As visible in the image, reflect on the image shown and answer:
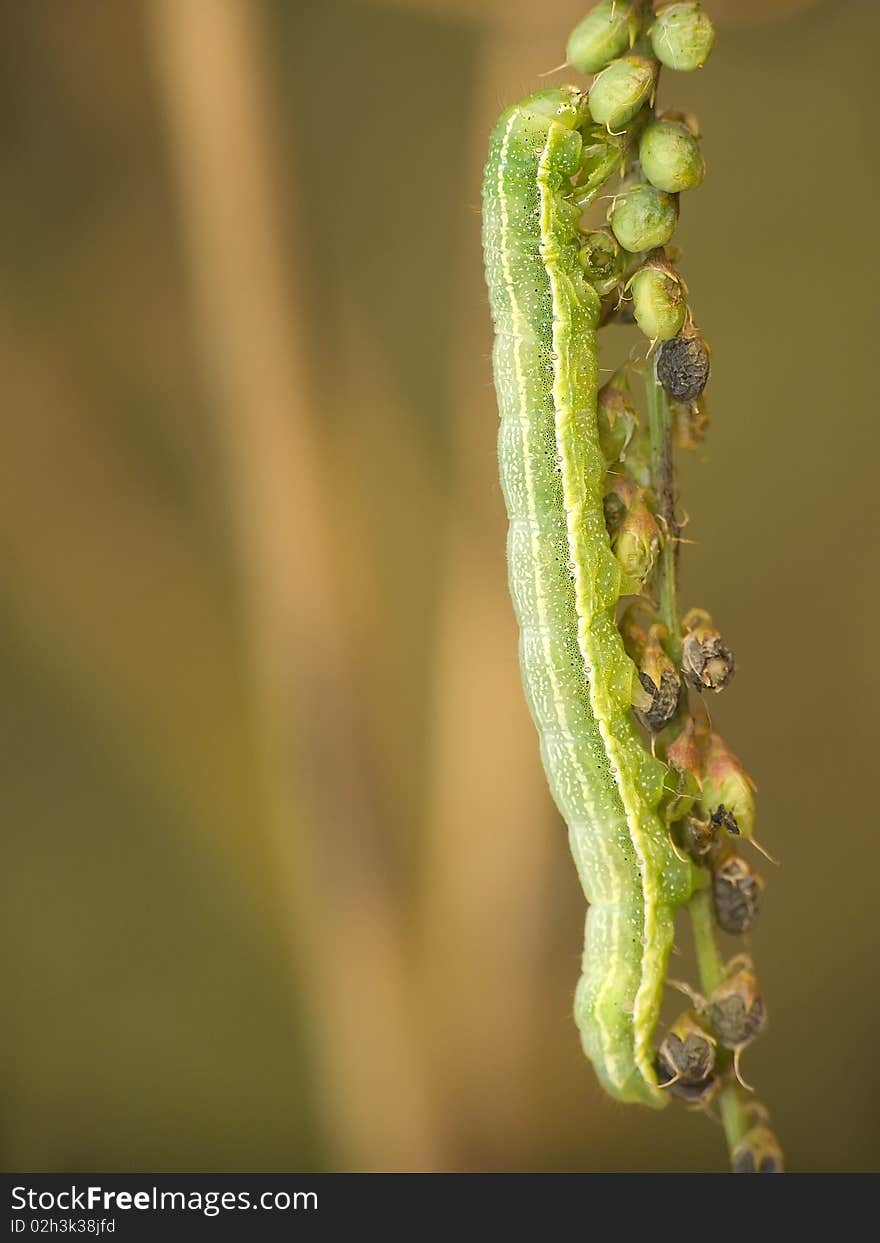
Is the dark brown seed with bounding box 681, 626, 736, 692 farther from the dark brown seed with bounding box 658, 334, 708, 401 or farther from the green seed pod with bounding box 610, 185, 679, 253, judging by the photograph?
the green seed pod with bounding box 610, 185, 679, 253

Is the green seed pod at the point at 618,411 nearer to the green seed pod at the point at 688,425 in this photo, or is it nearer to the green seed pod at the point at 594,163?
the green seed pod at the point at 688,425

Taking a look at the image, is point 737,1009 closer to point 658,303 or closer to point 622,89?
point 658,303

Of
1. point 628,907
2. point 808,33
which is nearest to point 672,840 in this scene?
point 628,907

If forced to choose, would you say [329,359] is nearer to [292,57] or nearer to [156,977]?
[292,57]

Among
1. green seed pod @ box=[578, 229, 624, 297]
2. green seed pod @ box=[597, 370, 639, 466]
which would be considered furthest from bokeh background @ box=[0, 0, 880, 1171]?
green seed pod @ box=[597, 370, 639, 466]

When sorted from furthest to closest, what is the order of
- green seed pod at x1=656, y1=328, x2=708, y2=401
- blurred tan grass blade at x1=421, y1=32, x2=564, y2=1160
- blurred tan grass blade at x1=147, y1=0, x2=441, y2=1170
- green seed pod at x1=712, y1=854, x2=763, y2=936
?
blurred tan grass blade at x1=421, y1=32, x2=564, y2=1160 < blurred tan grass blade at x1=147, y1=0, x2=441, y2=1170 < green seed pod at x1=712, y1=854, x2=763, y2=936 < green seed pod at x1=656, y1=328, x2=708, y2=401
